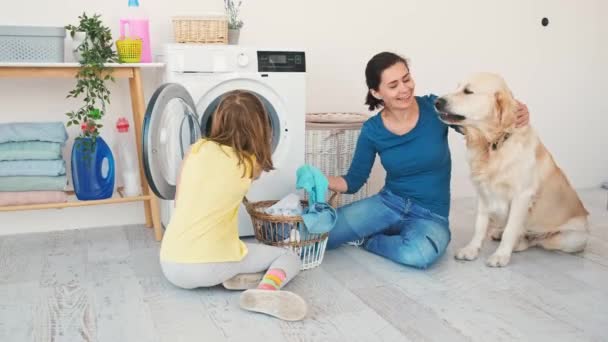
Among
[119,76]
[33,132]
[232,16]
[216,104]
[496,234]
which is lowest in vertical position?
[496,234]

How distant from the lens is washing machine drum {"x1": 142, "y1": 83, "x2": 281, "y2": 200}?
6.86 feet

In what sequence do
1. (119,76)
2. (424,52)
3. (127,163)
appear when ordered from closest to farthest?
(119,76) < (127,163) < (424,52)

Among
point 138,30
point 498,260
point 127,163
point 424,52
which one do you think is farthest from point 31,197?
point 424,52

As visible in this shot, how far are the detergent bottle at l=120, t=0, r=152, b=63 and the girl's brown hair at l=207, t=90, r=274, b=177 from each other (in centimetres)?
87

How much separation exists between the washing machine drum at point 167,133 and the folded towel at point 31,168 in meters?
0.59

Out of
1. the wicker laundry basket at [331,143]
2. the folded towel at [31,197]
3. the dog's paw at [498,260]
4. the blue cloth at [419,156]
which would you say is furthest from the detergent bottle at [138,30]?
the dog's paw at [498,260]

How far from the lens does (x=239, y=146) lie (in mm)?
1920

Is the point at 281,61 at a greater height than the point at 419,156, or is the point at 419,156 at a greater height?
the point at 281,61

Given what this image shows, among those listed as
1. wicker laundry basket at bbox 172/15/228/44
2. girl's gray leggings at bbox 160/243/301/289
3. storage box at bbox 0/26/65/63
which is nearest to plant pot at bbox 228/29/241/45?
wicker laundry basket at bbox 172/15/228/44

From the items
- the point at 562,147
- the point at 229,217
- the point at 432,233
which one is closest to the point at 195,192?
the point at 229,217

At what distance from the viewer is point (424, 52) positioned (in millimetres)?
3500

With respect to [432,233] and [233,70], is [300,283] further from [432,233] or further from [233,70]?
[233,70]

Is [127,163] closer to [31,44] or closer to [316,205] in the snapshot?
[31,44]

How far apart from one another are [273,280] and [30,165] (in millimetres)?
1214
